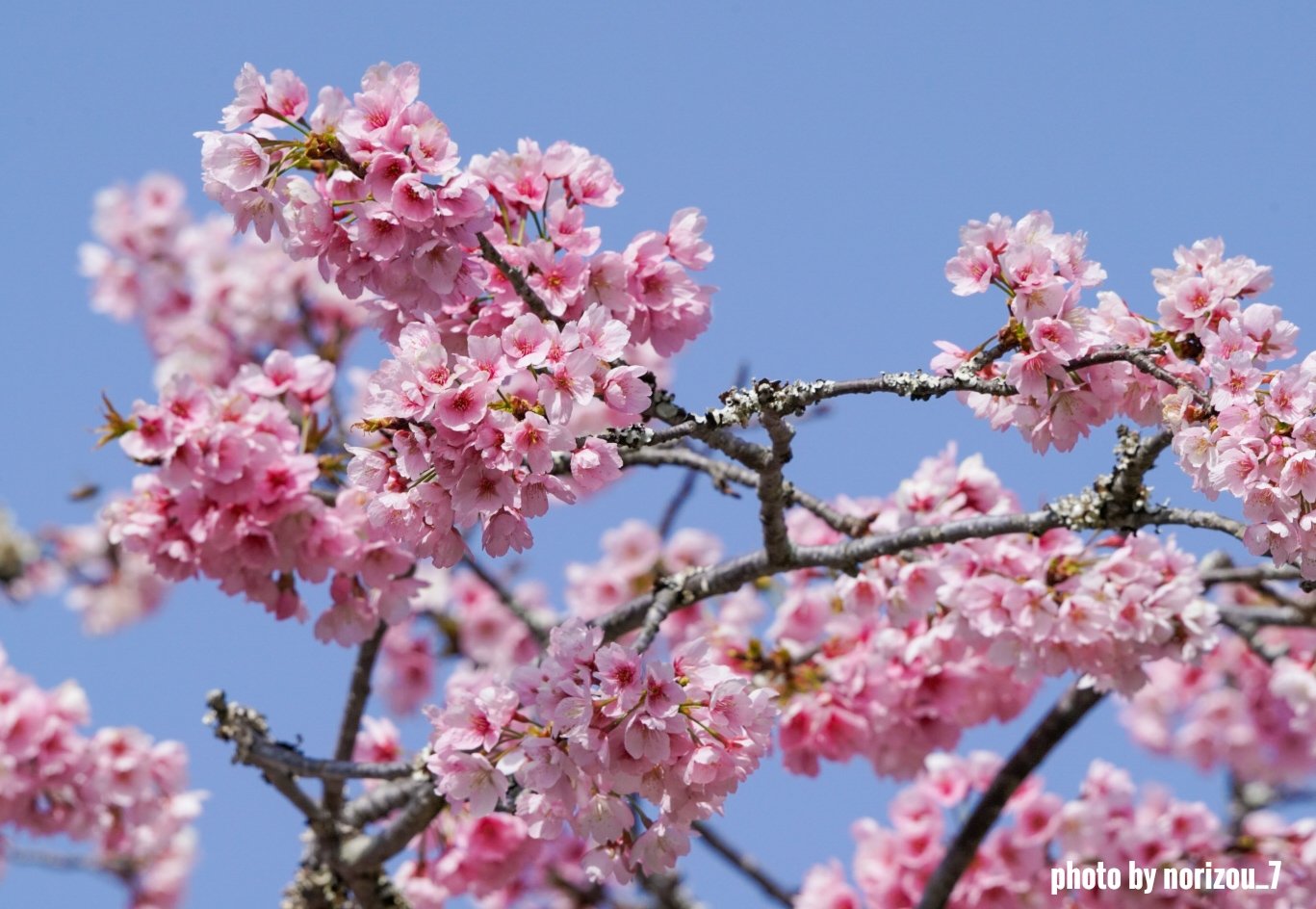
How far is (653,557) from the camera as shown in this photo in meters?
7.58

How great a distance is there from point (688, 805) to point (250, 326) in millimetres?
6697

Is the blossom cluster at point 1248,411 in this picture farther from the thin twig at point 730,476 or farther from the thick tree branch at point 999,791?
the thick tree branch at point 999,791

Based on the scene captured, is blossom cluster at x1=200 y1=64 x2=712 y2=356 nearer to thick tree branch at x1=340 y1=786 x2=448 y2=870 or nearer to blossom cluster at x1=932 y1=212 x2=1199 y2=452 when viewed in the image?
blossom cluster at x1=932 y1=212 x2=1199 y2=452

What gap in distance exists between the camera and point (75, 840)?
5.91 m

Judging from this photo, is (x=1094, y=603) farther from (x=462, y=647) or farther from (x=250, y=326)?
(x=250, y=326)

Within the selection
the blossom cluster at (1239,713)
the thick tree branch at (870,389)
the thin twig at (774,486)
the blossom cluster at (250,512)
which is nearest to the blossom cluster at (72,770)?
the blossom cluster at (250,512)

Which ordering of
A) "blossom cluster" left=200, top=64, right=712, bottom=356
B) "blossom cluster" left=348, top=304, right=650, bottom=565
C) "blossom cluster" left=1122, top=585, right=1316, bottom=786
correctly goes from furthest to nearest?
1. "blossom cluster" left=1122, top=585, right=1316, bottom=786
2. "blossom cluster" left=200, top=64, right=712, bottom=356
3. "blossom cluster" left=348, top=304, right=650, bottom=565

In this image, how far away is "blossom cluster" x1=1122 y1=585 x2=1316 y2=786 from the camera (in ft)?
24.0

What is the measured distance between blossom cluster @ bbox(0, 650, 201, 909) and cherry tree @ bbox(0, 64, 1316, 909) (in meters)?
0.02

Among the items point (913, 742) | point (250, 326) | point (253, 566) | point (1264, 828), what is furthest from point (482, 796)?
point (250, 326)

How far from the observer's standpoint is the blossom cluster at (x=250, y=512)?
428cm

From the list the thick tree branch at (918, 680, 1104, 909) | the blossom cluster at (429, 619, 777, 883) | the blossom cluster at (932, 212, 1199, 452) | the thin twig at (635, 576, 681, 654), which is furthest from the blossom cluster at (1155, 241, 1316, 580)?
the thick tree branch at (918, 680, 1104, 909)

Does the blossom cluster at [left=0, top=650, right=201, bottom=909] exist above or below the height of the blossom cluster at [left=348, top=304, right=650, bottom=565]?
above

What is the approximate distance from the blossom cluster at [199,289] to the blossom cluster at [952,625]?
149 inches
